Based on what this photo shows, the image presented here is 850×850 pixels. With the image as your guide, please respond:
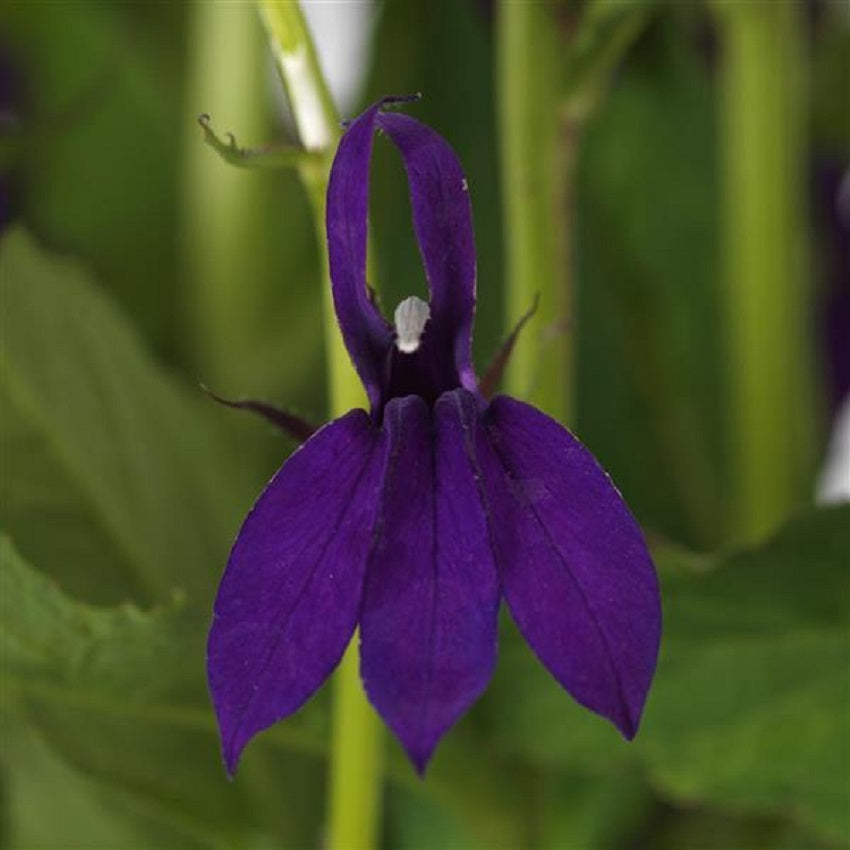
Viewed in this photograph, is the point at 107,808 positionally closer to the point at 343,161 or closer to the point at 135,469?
the point at 135,469

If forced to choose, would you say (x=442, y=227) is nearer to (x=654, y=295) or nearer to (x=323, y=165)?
(x=323, y=165)

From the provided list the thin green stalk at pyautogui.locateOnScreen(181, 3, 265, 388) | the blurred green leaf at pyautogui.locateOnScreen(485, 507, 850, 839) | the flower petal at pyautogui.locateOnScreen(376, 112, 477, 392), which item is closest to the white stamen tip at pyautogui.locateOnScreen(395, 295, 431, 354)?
the flower petal at pyautogui.locateOnScreen(376, 112, 477, 392)

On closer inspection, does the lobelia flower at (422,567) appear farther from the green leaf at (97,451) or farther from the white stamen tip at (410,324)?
the green leaf at (97,451)

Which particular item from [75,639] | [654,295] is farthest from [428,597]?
[654,295]

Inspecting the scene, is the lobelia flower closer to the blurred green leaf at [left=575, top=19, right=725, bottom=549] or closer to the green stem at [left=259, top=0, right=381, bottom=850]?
the green stem at [left=259, top=0, right=381, bottom=850]

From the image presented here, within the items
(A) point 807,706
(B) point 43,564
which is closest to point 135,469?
(B) point 43,564
